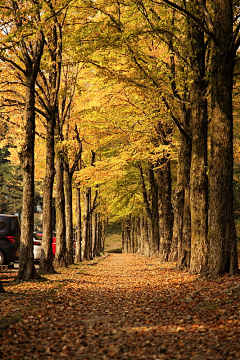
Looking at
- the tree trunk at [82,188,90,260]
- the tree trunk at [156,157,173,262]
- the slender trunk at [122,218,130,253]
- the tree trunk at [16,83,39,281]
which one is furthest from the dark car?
the slender trunk at [122,218,130,253]

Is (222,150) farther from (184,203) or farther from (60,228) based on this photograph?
(60,228)

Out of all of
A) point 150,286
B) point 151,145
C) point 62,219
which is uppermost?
point 151,145

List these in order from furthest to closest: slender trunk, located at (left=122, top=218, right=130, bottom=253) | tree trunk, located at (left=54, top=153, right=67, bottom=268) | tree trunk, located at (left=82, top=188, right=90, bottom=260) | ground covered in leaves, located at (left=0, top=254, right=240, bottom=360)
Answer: slender trunk, located at (left=122, top=218, right=130, bottom=253)
tree trunk, located at (left=82, top=188, right=90, bottom=260)
tree trunk, located at (left=54, top=153, right=67, bottom=268)
ground covered in leaves, located at (left=0, top=254, right=240, bottom=360)

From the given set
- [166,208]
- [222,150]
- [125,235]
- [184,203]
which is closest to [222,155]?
[222,150]

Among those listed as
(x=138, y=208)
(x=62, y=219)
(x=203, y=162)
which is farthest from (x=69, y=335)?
(x=138, y=208)

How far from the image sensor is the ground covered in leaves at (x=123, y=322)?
481 cm

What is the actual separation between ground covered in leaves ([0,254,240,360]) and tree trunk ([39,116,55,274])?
357 centimetres

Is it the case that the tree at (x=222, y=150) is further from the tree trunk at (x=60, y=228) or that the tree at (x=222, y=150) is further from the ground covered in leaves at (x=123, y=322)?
the tree trunk at (x=60, y=228)

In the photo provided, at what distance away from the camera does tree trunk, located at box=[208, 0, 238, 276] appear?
412 inches

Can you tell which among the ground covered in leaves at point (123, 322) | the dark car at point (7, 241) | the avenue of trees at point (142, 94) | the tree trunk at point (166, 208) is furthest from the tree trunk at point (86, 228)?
the ground covered in leaves at point (123, 322)

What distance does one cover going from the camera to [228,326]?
5.87 m

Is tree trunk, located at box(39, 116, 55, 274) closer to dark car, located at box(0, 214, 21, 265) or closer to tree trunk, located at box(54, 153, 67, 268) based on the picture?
dark car, located at box(0, 214, 21, 265)

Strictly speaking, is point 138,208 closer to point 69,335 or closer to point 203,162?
point 203,162

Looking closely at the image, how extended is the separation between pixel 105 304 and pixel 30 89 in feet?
22.7
